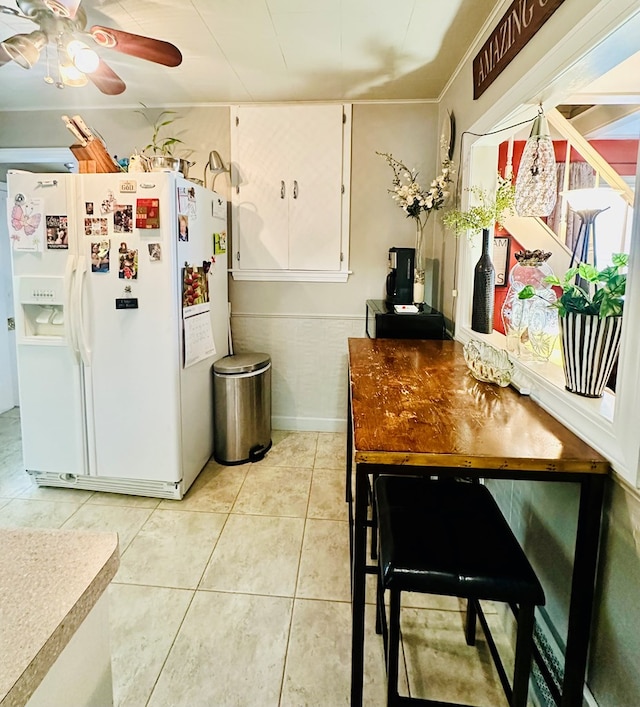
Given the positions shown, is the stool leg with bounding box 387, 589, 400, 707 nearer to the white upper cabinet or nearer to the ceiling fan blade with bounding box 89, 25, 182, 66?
the ceiling fan blade with bounding box 89, 25, 182, 66

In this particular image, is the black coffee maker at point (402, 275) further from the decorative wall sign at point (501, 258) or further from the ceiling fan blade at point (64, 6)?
the ceiling fan blade at point (64, 6)

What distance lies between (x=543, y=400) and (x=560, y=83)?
107 centimetres

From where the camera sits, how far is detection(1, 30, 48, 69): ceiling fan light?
182 centimetres

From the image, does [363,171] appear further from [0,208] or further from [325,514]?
[0,208]

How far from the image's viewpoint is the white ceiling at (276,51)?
2094mm

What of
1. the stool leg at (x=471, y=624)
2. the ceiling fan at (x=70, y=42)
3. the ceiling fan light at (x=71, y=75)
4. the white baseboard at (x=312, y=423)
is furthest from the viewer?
the white baseboard at (x=312, y=423)

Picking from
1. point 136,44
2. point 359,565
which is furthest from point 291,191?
point 359,565

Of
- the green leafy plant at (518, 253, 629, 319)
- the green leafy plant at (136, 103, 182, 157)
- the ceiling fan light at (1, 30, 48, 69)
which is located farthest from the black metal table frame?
the green leafy plant at (136, 103, 182, 157)

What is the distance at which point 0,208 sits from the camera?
3.98 metres

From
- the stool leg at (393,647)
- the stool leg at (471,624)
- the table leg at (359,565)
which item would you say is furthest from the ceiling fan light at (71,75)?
the stool leg at (471,624)

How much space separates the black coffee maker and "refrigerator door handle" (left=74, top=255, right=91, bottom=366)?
181cm

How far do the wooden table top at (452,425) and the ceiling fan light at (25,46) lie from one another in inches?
72.0

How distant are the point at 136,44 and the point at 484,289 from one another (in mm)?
1870

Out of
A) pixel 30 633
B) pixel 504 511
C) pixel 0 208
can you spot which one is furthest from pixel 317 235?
pixel 30 633
